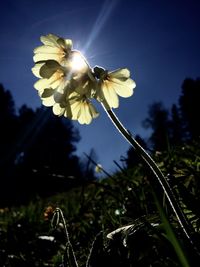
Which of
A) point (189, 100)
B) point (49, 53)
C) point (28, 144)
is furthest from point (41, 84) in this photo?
point (189, 100)

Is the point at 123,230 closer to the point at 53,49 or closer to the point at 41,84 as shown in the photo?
the point at 41,84

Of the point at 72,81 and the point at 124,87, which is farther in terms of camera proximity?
the point at 124,87

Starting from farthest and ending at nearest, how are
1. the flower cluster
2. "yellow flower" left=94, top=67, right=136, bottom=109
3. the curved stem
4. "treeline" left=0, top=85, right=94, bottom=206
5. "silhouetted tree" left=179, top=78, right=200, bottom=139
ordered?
"silhouetted tree" left=179, top=78, right=200, bottom=139 < "treeline" left=0, top=85, right=94, bottom=206 < "yellow flower" left=94, top=67, right=136, bottom=109 < the flower cluster < the curved stem

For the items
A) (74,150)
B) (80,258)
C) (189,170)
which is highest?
(74,150)

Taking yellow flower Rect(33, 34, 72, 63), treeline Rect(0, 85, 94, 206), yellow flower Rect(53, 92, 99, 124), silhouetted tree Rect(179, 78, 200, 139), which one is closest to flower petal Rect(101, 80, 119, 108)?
yellow flower Rect(53, 92, 99, 124)

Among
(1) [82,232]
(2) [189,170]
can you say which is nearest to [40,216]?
(1) [82,232]

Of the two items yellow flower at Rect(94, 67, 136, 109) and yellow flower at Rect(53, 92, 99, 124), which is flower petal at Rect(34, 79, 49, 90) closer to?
yellow flower at Rect(53, 92, 99, 124)

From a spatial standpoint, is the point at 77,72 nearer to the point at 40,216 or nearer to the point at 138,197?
the point at 138,197
